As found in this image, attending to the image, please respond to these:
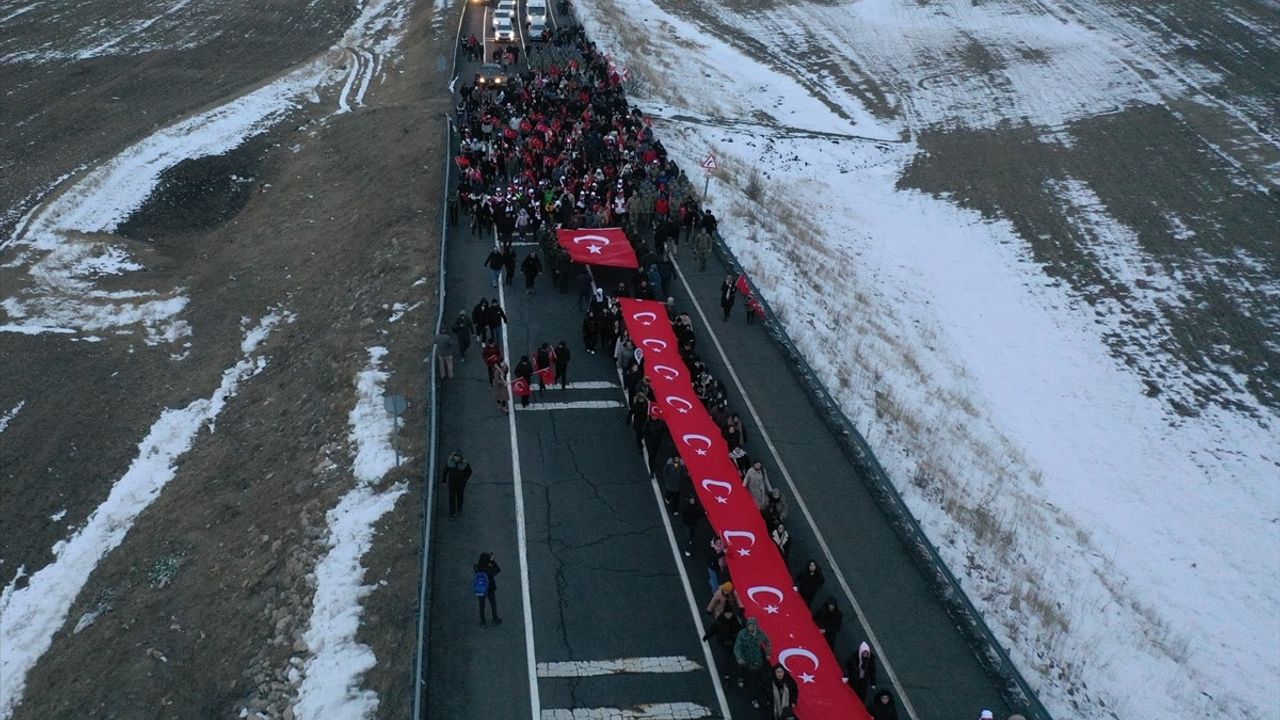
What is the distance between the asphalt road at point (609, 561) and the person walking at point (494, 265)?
260 centimetres

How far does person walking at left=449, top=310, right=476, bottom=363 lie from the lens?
22.3 metres

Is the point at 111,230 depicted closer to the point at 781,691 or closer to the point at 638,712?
the point at 638,712

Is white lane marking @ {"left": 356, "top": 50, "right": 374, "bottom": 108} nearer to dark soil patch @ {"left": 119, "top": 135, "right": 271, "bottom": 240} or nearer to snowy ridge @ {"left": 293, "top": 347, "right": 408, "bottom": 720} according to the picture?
dark soil patch @ {"left": 119, "top": 135, "right": 271, "bottom": 240}

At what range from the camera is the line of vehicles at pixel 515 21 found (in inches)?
2044

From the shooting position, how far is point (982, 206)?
41.0 m

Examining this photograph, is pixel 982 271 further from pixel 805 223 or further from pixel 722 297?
pixel 722 297

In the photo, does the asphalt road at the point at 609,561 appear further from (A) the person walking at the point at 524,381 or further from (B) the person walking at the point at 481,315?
(B) the person walking at the point at 481,315

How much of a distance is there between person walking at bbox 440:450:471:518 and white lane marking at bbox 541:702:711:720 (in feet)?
15.4

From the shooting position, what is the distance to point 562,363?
21.2m

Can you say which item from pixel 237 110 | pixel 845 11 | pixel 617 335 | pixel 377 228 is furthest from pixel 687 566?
pixel 845 11

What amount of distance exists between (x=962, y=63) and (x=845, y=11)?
1216 cm

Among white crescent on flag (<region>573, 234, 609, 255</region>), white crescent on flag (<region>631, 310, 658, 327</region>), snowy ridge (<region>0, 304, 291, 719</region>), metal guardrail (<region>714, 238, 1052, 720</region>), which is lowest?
snowy ridge (<region>0, 304, 291, 719</region>)

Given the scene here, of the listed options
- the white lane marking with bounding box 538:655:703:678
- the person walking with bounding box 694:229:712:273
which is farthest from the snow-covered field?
the white lane marking with bounding box 538:655:703:678

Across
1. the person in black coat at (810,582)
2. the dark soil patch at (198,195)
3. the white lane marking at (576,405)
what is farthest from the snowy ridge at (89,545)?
the person in black coat at (810,582)
